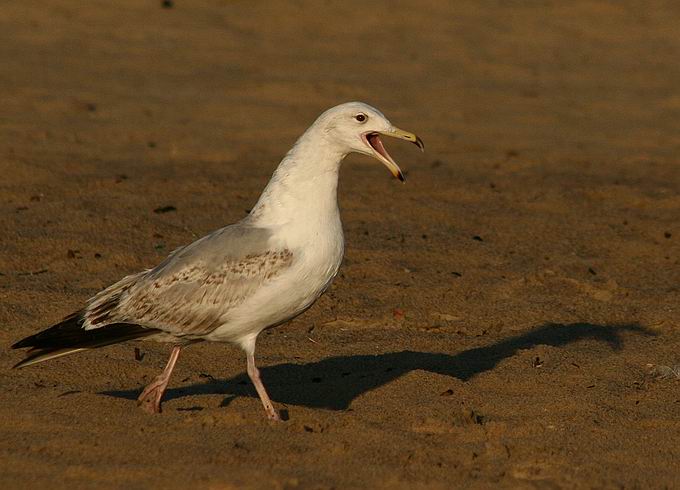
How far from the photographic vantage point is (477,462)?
597 centimetres

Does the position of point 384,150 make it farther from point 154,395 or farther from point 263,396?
point 154,395

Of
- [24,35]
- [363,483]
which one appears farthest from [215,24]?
[363,483]

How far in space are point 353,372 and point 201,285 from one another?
129cm

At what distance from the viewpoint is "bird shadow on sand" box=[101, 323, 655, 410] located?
7.14 m

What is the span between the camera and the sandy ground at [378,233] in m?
6.06

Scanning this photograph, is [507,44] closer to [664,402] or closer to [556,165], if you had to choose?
[556,165]

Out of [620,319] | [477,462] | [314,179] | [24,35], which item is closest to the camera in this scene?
[477,462]

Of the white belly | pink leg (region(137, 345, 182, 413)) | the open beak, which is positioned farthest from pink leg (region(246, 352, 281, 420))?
the open beak

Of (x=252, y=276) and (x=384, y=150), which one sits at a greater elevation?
(x=384, y=150)

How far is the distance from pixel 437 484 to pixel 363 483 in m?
0.32

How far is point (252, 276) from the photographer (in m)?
6.51

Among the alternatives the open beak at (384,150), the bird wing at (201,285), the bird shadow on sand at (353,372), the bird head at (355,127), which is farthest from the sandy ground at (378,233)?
the bird head at (355,127)

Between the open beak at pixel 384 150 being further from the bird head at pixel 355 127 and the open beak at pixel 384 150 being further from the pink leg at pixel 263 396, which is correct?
the pink leg at pixel 263 396

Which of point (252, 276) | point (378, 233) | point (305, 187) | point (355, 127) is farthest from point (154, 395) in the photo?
point (378, 233)
